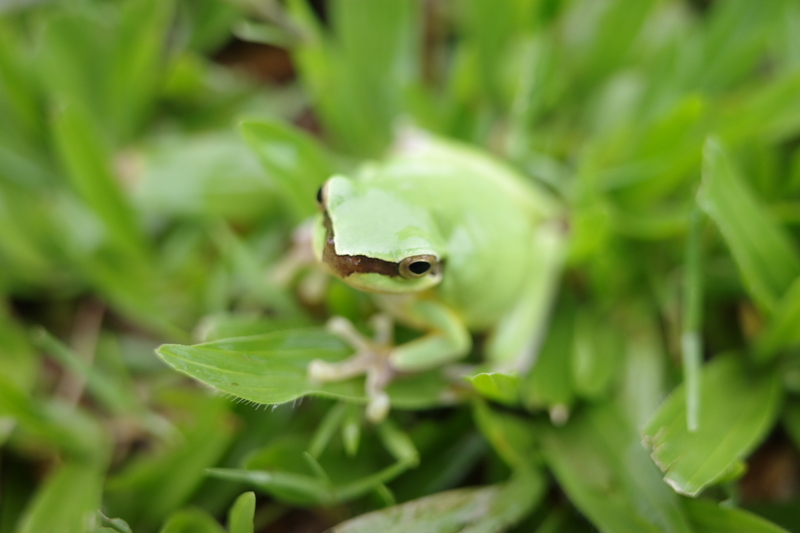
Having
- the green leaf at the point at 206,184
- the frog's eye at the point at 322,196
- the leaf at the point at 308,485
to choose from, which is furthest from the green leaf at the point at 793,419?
the green leaf at the point at 206,184

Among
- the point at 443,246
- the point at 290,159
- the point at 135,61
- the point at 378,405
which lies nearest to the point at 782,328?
the point at 443,246

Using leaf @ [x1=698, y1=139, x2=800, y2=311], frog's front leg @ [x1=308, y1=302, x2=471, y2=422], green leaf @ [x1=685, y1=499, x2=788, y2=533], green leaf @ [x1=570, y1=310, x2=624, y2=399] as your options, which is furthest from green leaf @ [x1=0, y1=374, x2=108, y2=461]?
leaf @ [x1=698, y1=139, x2=800, y2=311]

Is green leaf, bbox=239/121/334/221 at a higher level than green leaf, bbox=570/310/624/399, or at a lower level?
higher

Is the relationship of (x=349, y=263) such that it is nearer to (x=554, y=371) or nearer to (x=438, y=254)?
(x=438, y=254)

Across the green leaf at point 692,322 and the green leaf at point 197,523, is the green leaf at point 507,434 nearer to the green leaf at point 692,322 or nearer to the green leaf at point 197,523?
the green leaf at point 692,322

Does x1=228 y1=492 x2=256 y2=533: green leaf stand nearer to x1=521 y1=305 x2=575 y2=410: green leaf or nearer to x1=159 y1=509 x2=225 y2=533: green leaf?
x1=159 y1=509 x2=225 y2=533: green leaf

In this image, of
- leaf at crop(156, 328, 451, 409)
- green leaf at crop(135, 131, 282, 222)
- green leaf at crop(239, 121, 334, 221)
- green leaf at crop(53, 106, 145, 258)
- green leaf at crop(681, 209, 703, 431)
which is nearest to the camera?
leaf at crop(156, 328, 451, 409)
